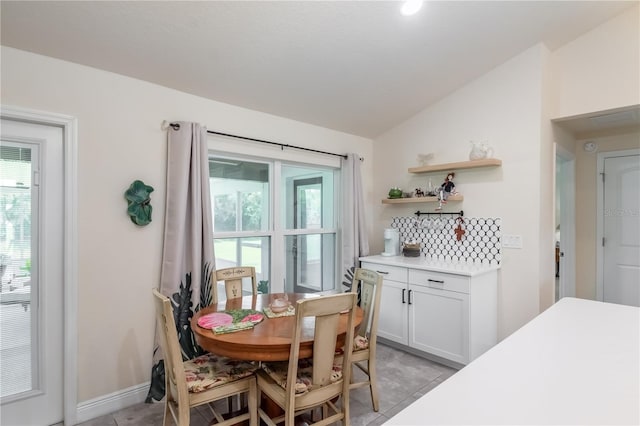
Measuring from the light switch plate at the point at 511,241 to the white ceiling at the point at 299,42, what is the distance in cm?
163

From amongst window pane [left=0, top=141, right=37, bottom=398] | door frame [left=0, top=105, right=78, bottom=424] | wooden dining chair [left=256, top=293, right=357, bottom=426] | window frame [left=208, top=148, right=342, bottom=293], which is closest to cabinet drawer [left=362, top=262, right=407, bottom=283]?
window frame [left=208, top=148, right=342, bottom=293]

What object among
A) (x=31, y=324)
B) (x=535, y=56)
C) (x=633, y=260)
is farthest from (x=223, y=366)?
(x=633, y=260)

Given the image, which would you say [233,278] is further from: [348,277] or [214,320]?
[348,277]

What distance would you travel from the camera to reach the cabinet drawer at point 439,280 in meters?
2.87

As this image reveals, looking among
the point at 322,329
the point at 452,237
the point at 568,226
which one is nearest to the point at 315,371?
the point at 322,329

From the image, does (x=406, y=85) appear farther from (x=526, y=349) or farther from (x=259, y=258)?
(x=526, y=349)

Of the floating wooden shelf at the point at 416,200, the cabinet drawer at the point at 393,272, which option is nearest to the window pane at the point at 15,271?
the cabinet drawer at the point at 393,272

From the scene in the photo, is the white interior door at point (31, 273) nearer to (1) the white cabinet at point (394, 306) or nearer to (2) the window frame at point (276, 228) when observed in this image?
(2) the window frame at point (276, 228)

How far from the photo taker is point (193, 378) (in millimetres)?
1861

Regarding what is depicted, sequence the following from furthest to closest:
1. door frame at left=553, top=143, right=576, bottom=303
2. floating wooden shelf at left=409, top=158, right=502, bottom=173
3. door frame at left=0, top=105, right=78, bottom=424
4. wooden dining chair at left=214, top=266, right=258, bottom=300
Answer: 1. door frame at left=553, top=143, right=576, bottom=303
2. floating wooden shelf at left=409, top=158, right=502, bottom=173
3. wooden dining chair at left=214, top=266, right=258, bottom=300
4. door frame at left=0, top=105, right=78, bottom=424

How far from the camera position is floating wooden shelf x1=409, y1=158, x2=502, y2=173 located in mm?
3133

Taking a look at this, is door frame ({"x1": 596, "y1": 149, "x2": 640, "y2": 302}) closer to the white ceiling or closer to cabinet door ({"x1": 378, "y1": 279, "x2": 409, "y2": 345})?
the white ceiling

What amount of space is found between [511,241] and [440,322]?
40.2 inches

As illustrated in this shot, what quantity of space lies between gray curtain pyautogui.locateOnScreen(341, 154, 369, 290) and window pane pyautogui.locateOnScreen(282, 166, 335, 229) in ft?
0.76
